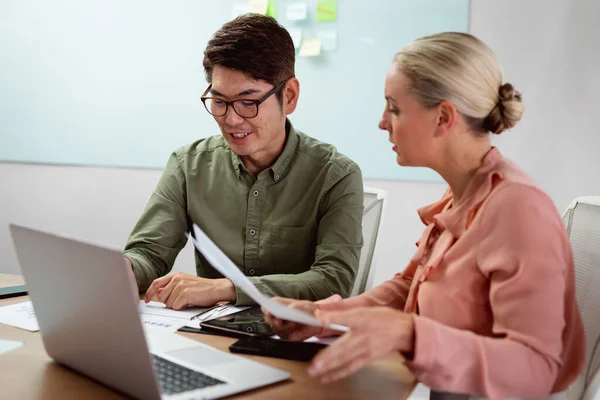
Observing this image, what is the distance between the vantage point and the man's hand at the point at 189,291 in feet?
4.67

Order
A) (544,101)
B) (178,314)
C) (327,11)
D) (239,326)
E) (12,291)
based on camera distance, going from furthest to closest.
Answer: (327,11) < (544,101) < (12,291) < (178,314) < (239,326)

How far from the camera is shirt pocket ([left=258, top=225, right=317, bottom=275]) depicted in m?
1.75

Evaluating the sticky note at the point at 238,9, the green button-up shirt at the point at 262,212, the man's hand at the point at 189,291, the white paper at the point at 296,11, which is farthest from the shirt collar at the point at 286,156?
the sticky note at the point at 238,9

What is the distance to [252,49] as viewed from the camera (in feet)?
5.49

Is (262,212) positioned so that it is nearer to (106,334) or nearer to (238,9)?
(106,334)

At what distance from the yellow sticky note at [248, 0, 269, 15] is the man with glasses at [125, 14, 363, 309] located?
131cm

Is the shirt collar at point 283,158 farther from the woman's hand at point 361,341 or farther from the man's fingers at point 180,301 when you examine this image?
the woman's hand at point 361,341

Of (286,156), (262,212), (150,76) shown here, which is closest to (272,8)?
(150,76)

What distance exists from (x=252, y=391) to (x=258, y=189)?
908 mm

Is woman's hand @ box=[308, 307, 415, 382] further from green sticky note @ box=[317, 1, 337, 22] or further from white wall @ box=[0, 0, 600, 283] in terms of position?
green sticky note @ box=[317, 1, 337, 22]

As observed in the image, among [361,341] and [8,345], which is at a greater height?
[361,341]

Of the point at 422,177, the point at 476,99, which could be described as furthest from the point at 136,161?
the point at 476,99

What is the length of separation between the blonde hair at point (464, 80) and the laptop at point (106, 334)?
529 millimetres

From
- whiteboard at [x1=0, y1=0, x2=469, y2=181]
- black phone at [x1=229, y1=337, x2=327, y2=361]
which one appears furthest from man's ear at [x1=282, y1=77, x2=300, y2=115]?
whiteboard at [x1=0, y1=0, x2=469, y2=181]
